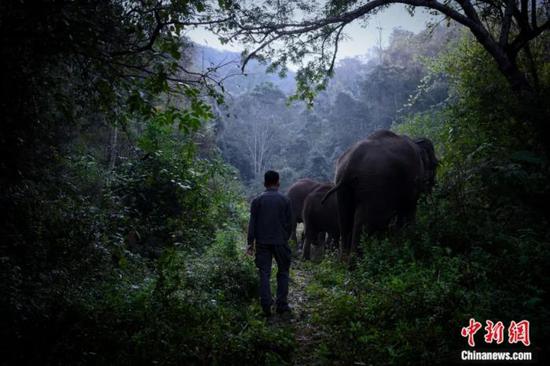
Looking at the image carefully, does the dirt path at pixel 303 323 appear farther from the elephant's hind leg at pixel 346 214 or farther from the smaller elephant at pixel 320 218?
the smaller elephant at pixel 320 218

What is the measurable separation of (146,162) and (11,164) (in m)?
5.34

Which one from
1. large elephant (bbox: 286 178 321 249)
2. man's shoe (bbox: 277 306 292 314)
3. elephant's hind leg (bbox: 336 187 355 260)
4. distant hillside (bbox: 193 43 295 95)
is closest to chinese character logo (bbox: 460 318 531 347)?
man's shoe (bbox: 277 306 292 314)

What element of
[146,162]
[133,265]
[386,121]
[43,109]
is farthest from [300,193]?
[386,121]

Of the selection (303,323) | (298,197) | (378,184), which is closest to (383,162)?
(378,184)

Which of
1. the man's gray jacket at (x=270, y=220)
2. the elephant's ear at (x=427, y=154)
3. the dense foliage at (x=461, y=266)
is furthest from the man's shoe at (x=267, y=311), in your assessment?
the elephant's ear at (x=427, y=154)

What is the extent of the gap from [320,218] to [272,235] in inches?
242

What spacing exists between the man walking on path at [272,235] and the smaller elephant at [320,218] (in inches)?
225

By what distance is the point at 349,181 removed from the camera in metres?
8.13

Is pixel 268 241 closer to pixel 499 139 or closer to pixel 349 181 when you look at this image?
pixel 349 181

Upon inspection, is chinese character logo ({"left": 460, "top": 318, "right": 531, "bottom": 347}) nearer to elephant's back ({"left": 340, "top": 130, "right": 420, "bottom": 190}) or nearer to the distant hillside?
the distant hillside

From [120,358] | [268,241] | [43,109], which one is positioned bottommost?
[120,358]

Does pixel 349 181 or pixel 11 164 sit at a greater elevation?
pixel 349 181

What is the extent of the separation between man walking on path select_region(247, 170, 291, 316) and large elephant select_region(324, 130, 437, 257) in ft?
8.48

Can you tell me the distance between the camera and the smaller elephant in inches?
442
